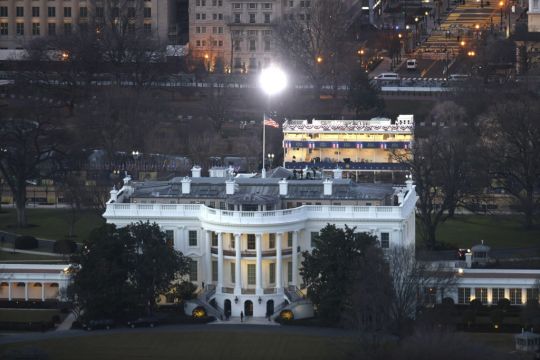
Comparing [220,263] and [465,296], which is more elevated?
[220,263]

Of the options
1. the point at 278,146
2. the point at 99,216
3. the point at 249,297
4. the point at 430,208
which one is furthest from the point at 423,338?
the point at 278,146

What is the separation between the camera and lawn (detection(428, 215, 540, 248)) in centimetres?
14762

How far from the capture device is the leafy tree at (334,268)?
12494 centimetres

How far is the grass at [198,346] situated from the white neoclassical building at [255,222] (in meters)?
5.54

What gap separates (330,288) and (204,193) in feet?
41.1

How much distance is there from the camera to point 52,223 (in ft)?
517

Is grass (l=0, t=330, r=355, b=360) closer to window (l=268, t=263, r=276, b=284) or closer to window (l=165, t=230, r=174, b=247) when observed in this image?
window (l=268, t=263, r=276, b=284)

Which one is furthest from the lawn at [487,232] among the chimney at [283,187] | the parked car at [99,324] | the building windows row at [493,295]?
the parked car at [99,324]

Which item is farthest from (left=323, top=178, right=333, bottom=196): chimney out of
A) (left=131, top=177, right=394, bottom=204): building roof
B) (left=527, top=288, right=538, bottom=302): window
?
(left=527, top=288, right=538, bottom=302): window

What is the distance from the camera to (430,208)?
5768 inches

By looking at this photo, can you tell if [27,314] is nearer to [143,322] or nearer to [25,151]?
[143,322]

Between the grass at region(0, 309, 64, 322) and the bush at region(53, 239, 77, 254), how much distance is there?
11691 mm

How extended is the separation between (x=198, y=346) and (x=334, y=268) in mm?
8400

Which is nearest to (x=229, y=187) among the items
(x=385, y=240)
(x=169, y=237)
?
(x=169, y=237)
